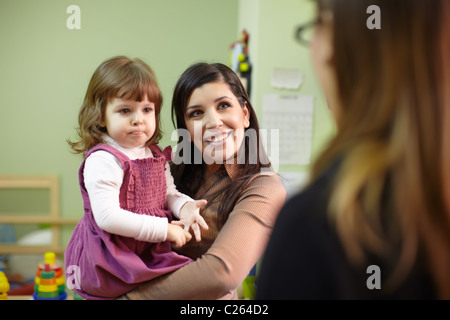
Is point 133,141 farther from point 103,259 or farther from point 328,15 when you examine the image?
point 328,15

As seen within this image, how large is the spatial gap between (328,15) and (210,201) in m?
0.74

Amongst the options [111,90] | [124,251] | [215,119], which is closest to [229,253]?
[124,251]

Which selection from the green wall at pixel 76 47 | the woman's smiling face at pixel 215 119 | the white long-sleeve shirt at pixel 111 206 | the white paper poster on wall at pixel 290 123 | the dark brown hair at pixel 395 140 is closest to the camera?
the dark brown hair at pixel 395 140

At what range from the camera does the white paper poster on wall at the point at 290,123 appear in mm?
2314

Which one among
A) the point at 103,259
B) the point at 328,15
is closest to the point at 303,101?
the point at 103,259

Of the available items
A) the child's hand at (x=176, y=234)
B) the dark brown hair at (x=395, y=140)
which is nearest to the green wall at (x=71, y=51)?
the child's hand at (x=176, y=234)

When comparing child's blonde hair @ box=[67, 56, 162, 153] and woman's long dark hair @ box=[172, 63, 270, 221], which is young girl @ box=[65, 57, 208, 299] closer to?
child's blonde hair @ box=[67, 56, 162, 153]

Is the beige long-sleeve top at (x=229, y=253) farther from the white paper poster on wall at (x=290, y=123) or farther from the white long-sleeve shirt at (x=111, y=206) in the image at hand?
the white paper poster on wall at (x=290, y=123)

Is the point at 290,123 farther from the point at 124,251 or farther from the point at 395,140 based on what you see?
the point at 395,140

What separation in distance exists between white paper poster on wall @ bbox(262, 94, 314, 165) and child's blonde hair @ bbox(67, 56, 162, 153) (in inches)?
53.5

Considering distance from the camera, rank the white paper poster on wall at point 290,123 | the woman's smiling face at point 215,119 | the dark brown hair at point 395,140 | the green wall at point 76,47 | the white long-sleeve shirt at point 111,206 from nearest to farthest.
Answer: the dark brown hair at point 395,140 < the white long-sleeve shirt at point 111,206 < the woman's smiling face at point 215,119 < the green wall at point 76,47 < the white paper poster on wall at point 290,123

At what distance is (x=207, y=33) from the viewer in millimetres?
1708

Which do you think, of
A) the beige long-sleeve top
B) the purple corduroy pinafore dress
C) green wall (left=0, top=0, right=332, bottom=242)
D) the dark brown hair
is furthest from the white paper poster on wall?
the dark brown hair

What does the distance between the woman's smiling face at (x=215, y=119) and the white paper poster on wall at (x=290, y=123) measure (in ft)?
3.92
